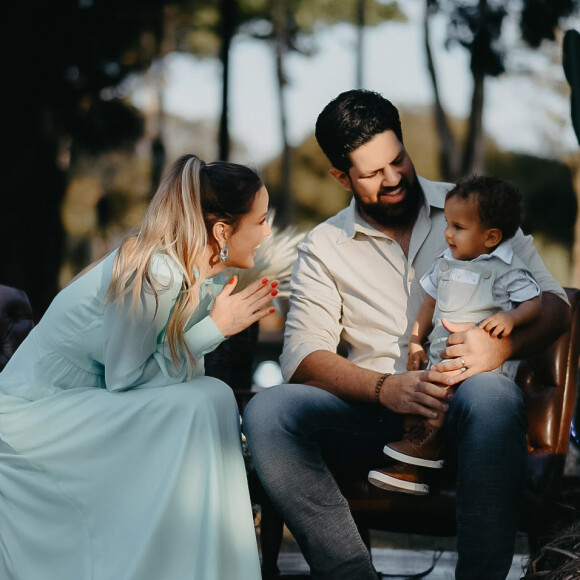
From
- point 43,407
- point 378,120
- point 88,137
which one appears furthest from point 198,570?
point 88,137

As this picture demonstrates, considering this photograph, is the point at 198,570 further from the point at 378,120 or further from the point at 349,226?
the point at 378,120

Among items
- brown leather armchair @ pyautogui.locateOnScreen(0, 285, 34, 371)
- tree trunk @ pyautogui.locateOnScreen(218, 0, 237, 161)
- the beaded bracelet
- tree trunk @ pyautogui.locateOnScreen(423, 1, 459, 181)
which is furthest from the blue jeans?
tree trunk @ pyautogui.locateOnScreen(423, 1, 459, 181)

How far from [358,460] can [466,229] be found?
28.4 inches

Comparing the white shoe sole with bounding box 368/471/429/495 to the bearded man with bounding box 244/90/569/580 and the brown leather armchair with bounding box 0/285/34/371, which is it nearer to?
the bearded man with bounding box 244/90/569/580

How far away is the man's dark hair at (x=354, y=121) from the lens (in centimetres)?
299

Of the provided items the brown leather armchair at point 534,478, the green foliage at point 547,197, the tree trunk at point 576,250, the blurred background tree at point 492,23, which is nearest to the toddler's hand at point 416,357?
the brown leather armchair at point 534,478

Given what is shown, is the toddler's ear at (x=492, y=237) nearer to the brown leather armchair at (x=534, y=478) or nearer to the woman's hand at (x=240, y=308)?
the brown leather armchair at (x=534, y=478)

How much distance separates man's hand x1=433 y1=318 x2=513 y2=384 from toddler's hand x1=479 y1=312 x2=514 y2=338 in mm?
19

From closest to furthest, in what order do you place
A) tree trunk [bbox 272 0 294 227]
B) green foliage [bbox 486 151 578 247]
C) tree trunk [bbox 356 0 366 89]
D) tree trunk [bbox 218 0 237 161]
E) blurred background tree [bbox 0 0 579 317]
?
1. blurred background tree [bbox 0 0 579 317]
2. tree trunk [bbox 218 0 237 161]
3. tree trunk [bbox 356 0 366 89]
4. tree trunk [bbox 272 0 294 227]
5. green foliage [bbox 486 151 578 247]

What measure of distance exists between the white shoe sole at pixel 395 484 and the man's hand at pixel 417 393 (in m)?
0.19

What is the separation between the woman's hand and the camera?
101 inches

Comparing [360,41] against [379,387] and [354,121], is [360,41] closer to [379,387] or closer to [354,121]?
[354,121]

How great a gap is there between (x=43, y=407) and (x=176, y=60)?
849 centimetres

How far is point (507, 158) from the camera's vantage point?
9984 millimetres
